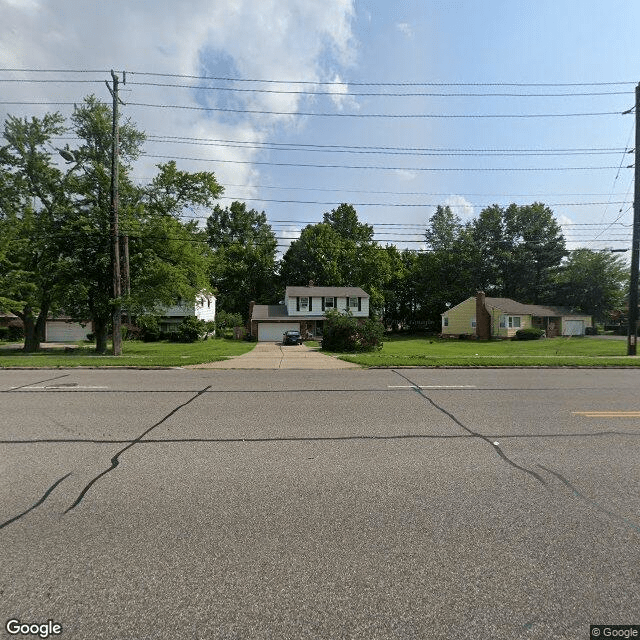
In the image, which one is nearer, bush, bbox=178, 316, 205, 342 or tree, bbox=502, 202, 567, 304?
bush, bbox=178, 316, 205, 342

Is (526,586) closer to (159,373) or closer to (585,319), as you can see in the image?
(159,373)

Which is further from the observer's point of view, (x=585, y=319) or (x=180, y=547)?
(x=585, y=319)

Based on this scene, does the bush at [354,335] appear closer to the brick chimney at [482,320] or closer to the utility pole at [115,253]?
the utility pole at [115,253]

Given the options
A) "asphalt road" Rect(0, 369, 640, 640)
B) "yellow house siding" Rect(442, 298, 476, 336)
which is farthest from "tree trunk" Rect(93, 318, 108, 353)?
"yellow house siding" Rect(442, 298, 476, 336)

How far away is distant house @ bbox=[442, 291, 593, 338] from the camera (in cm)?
4653

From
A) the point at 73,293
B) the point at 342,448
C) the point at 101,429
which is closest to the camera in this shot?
the point at 342,448

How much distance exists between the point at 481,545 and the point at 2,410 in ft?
27.7

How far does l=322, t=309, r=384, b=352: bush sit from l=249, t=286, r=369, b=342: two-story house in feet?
59.4

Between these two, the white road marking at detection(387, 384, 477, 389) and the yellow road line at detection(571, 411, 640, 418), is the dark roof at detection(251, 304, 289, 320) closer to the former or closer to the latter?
the white road marking at detection(387, 384, 477, 389)

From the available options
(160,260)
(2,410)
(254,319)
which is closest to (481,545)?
(2,410)

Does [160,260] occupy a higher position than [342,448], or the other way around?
[160,260]

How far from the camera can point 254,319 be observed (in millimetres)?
45094

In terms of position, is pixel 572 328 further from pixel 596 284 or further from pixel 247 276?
pixel 247 276

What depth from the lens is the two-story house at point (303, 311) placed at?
45188mm
